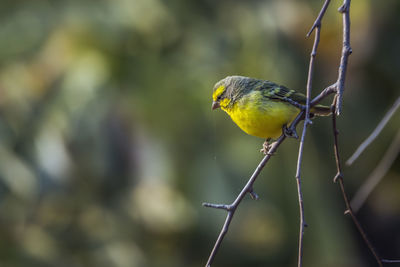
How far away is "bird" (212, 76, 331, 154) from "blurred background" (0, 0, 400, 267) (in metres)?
4.69

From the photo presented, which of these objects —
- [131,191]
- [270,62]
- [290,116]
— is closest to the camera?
[290,116]

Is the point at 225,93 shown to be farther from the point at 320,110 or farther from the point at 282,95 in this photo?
the point at 320,110

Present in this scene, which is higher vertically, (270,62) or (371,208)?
(270,62)

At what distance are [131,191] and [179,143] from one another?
1242 mm

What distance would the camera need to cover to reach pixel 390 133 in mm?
9039

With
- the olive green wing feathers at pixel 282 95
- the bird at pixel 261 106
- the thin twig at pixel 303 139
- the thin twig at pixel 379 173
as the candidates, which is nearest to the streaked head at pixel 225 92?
the bird at pixel 261 106

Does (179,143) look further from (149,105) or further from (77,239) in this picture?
(77,239)

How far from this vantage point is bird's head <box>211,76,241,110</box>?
11.8 feet

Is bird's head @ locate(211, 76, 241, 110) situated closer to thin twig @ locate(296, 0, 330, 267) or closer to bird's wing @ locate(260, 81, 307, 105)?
bird's wing @ locate(260, 81, 307, 105)

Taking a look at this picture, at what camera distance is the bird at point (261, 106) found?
10.7 feet

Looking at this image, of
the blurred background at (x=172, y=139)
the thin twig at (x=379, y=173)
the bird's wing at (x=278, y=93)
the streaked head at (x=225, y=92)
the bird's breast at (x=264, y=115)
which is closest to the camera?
the thin twig at (x=379, y=173)

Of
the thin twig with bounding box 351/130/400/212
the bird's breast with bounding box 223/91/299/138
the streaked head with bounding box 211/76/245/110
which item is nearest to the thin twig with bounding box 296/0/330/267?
the thin twig with bounding box 351/130/400/212

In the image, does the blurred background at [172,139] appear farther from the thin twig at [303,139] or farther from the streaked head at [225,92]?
the thin twig at [303,139]

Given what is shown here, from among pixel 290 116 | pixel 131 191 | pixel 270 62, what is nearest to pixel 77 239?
pixel 131 191
